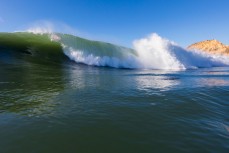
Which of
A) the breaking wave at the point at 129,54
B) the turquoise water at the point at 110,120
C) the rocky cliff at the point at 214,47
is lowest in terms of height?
the turquoise water at the point at 110,120

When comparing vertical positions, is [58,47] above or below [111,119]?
above

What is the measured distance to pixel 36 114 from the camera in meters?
6.31

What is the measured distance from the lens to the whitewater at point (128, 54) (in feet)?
83.8

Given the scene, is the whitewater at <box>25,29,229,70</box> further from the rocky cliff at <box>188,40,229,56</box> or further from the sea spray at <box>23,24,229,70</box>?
the rocky cliff at <box>188,40,229,56</box>

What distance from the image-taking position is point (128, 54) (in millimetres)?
29016

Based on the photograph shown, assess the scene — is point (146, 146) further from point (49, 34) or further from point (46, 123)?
point (49, 34)

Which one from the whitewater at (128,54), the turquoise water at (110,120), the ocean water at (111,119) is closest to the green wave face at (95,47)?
the whitewater at (128,54)

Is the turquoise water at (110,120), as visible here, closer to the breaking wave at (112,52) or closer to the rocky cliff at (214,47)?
the breaking wave at (112,52)

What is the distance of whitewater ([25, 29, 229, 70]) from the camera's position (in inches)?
1006

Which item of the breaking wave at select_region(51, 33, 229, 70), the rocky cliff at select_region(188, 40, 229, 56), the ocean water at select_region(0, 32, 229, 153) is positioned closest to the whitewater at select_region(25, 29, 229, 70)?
the breaking wave at select_region(51, 33, 229, 70)

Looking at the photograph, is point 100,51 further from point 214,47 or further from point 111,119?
point 214,47

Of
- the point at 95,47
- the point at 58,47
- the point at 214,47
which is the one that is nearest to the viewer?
the point at 58,47

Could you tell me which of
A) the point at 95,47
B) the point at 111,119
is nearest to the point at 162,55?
the point at 95,47

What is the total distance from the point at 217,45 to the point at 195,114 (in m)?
156
